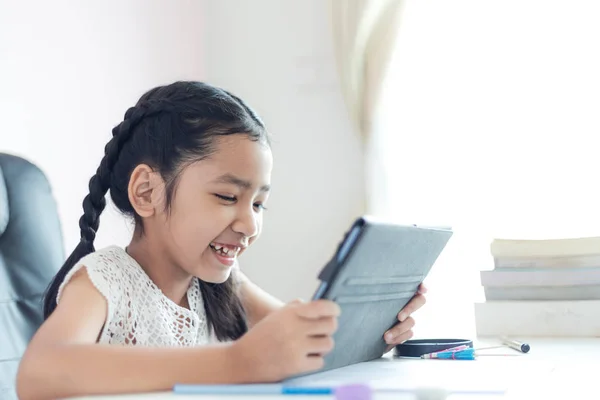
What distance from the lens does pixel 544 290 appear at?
4.59 feet

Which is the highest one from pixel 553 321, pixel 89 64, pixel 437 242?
pixel 89 64

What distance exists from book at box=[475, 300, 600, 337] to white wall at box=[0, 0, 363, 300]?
3.08 feet

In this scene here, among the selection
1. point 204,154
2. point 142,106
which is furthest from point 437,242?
point 142,106

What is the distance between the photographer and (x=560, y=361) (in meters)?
0.98

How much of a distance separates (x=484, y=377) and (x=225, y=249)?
18.5 inches

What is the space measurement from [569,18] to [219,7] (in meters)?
1.10

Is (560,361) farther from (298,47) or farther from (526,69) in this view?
(298,47)

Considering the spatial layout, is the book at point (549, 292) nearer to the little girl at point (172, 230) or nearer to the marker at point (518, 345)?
the marker at point (518, 345)

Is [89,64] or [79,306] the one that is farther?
[89,64]

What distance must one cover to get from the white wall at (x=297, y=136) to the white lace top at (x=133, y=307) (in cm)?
112

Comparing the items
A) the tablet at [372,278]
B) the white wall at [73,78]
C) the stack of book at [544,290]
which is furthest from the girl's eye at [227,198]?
the white wall at [73,78]

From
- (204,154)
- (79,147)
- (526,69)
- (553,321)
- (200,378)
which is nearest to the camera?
(200,378)

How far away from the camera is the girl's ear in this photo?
1.13 meters

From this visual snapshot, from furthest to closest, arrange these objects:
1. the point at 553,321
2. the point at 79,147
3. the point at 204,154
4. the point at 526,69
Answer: the point at 526,69, the point at 79,147, the point at 553,321, the point at 204,154
